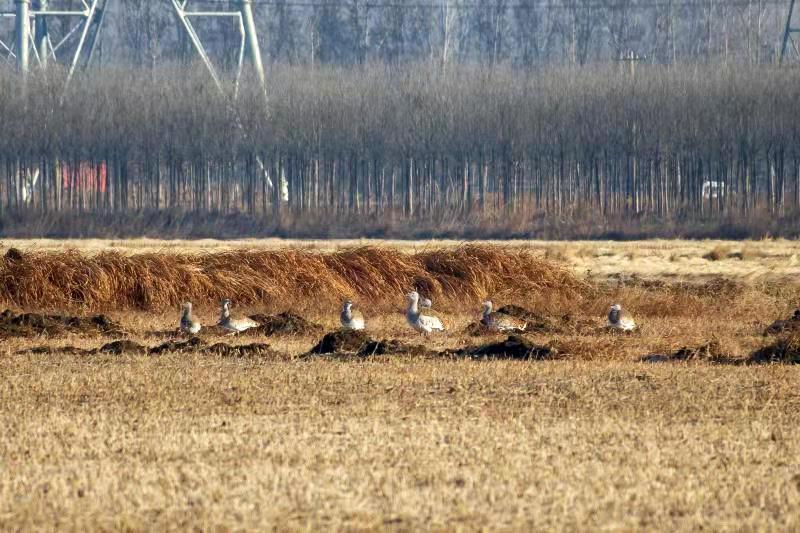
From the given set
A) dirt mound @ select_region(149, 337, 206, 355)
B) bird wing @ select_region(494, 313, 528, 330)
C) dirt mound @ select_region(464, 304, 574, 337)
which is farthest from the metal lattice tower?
Answer: dirt mound @ select_region(149, 337, 206, 355)

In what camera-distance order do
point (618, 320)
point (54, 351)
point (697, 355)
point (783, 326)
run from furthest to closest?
point (783, 326), point (618, 320), point (54, 351), point (697, 355)

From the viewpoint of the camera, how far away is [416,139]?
193ft

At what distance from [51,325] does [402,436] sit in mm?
9265

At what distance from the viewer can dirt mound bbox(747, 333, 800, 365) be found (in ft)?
51.6

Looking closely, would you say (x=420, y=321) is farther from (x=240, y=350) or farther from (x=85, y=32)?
(x=85, y=32)

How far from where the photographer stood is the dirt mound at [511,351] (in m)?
16.3

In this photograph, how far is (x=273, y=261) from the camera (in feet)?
78.6

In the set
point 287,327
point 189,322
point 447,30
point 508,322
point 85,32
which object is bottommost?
point 287,327

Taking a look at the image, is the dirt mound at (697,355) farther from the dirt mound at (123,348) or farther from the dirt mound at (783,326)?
the dirt mound at (123,348)

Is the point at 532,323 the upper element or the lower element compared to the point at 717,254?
upper

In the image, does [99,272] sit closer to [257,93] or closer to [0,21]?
[257,93]

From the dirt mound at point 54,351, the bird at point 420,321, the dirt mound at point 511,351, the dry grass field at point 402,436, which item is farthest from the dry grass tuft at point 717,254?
the dirt mound at point 54,351

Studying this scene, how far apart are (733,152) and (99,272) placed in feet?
122

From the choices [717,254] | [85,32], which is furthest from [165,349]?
[85,32]
